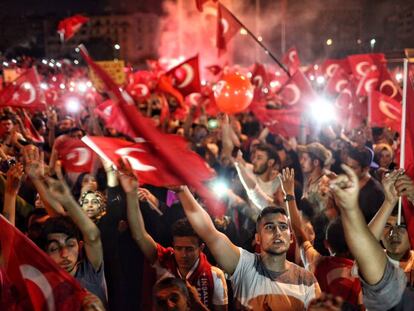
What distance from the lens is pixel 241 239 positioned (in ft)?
16.2

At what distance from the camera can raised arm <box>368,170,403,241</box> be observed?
329 centimetres

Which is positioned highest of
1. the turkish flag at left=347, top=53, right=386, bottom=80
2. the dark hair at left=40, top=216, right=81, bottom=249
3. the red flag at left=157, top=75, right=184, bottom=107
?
the turkish flag at left=347, top=53, right=386, bottom=80

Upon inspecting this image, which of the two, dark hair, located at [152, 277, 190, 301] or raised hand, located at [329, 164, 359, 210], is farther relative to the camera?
dark hair, located at [152, 277, 190, 301]

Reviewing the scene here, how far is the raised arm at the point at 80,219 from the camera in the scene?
11.4 ft

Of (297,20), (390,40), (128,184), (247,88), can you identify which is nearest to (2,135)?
(247,88)

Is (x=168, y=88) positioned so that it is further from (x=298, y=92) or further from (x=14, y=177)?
(x=14, y=177)

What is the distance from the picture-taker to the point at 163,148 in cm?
366

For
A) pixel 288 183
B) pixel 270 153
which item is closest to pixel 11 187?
pixel 288 183

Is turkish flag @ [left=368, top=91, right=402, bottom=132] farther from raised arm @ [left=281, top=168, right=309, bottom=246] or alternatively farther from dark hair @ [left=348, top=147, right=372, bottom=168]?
raised arm @ [left=281, top=168, right=309, bottom=246]

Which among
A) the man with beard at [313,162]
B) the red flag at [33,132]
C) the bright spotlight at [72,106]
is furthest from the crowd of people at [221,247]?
the bright spotlight at [72,106]

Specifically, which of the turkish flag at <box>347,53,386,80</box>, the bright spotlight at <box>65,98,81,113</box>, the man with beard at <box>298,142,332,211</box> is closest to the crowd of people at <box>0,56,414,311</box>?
the man with beard at <box>298,142,332,211</box>

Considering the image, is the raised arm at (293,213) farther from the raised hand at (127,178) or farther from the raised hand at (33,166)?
the raised hand at (33,166)

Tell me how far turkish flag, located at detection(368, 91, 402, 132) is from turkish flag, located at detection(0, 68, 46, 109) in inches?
213

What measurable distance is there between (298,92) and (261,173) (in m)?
4.47
